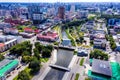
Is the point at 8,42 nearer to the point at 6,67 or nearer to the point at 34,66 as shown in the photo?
the point at 6,67

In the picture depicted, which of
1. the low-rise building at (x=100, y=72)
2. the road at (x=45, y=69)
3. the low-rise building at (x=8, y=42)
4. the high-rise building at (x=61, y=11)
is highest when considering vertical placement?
the high-rise building at (x=61, y=11)

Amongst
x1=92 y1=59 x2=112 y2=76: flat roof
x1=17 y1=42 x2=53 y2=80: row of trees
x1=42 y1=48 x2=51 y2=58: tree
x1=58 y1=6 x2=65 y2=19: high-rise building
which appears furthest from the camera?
x1=58 y1=6 x2=65 y2=19: high-rise building

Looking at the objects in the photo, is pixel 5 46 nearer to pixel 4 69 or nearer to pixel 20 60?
pixel 20 60

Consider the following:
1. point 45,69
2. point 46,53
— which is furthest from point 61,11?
point 45,69

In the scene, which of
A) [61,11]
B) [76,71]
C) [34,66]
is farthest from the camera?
[61,11]

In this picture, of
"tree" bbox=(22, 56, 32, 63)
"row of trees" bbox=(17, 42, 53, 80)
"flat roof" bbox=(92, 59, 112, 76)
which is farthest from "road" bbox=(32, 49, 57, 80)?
"flat roof" bbox=(92, 59, 112, 76)

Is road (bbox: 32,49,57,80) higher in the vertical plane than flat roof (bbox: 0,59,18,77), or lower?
lower

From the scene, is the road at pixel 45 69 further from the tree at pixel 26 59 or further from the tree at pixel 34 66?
the tree at pixel 26 59

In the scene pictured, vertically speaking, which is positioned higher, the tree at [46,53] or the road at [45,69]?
the tree at [46,53]

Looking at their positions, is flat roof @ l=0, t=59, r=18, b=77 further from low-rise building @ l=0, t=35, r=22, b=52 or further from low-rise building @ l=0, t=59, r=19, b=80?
low-rise building @ l=0, t=35, r=22, b=52

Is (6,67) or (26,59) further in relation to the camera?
(26,59)

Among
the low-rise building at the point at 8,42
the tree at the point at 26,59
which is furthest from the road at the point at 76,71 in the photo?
the low-rise building at the point at 8,42

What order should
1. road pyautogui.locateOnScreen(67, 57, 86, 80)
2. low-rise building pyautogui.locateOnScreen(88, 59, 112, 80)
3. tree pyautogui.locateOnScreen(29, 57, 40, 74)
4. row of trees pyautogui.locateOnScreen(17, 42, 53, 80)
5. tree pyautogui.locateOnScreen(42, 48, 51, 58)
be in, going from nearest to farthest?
row of trees pyautogui.locateOnScreen(17, 42, 53, 80), low-rise building pyautogui.locateOnScreen(88, 59, 112, 80), road pyautogui.locateOnScreen(67, 57, 86, 80), tree pyautogui.locateOnScreen(29, 57, 40, 74), tree pyautogui.locateOnScreen(42, 48, 51, 58)
